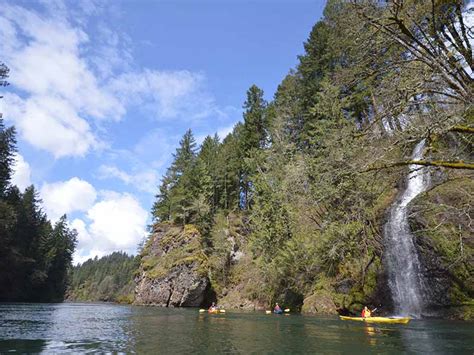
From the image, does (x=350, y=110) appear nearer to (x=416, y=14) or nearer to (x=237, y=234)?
(x=237, y=234)

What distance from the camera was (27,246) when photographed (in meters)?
61.1

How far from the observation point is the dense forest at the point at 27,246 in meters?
47.6

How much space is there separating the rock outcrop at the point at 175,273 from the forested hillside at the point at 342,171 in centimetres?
52

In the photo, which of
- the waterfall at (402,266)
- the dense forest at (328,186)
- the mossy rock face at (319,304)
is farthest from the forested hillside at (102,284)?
the waterfall at (402,266)

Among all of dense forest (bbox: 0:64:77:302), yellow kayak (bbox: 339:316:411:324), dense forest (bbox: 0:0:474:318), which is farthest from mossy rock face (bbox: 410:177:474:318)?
dense forest (bbox: 0:64:77:302)

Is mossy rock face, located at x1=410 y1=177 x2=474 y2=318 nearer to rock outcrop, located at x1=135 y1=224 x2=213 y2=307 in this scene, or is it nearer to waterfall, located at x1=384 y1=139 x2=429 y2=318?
waterfall, located at x1=384 y1=139 x2=429 y2=318

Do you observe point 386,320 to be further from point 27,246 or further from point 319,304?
point 27,246

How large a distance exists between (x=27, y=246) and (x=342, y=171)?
66895mm

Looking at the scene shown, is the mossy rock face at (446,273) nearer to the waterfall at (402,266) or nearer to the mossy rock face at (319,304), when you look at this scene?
the waterfall at (402,266)

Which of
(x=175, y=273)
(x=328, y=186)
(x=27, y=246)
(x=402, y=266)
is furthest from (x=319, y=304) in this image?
(x=27, y=246)

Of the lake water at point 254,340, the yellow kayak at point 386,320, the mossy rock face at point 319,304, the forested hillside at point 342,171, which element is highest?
the forested hillside at point 342,171

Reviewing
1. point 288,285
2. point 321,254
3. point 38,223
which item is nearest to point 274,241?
point 288,285

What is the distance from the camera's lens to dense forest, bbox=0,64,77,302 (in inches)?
1873

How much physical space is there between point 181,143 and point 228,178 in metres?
16.9
